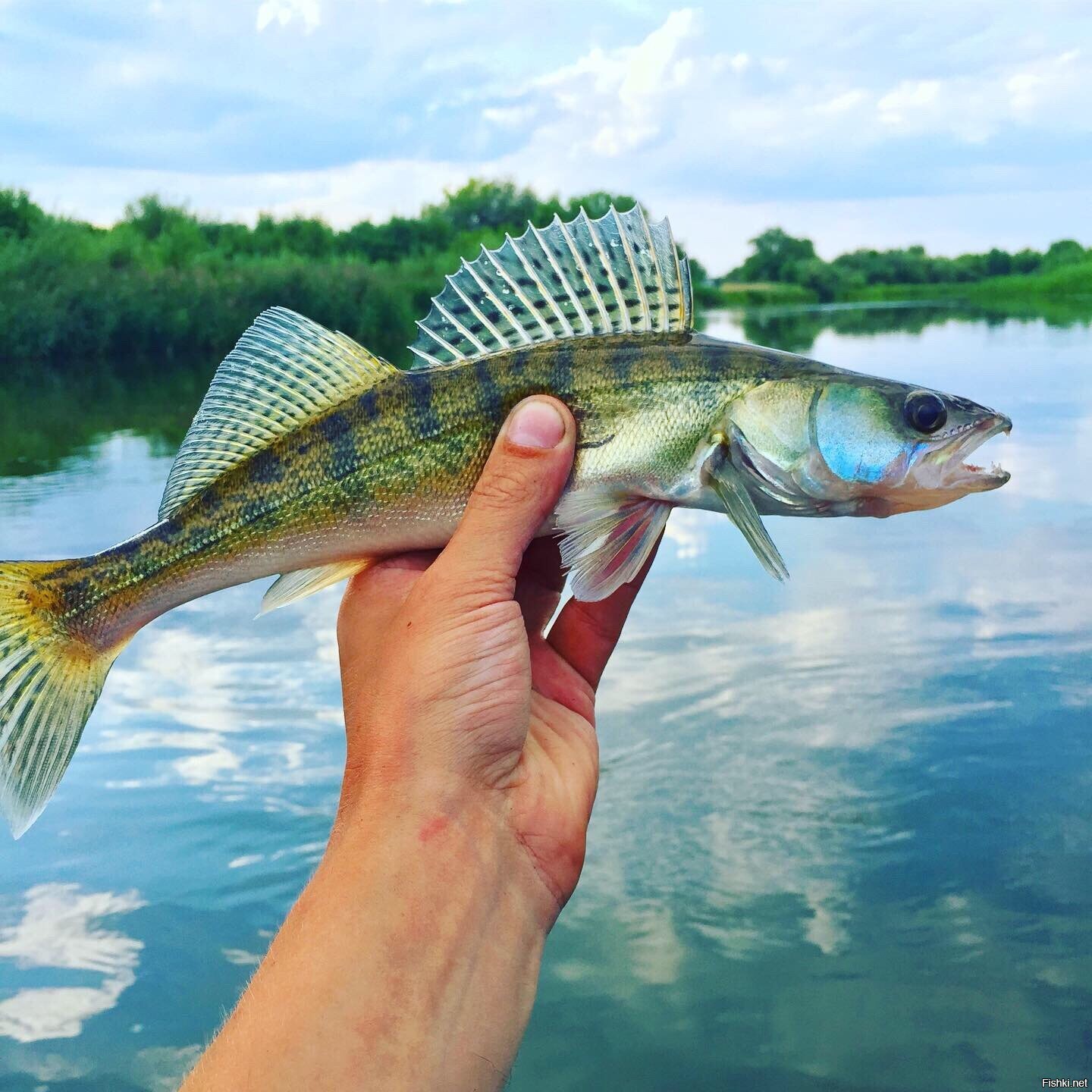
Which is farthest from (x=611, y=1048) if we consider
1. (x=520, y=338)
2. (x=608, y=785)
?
(x=520, y=338)

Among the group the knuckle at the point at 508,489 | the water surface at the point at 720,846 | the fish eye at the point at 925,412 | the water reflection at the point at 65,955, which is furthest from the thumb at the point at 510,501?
the water reflection at the point at 65,955

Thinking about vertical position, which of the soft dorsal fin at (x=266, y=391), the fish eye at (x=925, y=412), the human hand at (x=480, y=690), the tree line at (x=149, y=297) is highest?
the tree line at (x=149, y=297)

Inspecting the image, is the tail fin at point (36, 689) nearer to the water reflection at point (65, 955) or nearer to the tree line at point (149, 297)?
the water reflection at point (65, 955)

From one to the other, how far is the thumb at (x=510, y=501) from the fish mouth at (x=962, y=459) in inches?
39.7

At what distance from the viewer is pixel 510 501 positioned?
284cm

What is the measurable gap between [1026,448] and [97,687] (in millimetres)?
16872

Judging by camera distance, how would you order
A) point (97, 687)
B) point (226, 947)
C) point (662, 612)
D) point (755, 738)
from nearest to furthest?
point (97, 687) → point (226, 947) → point (755, 738) → point (662, 612)

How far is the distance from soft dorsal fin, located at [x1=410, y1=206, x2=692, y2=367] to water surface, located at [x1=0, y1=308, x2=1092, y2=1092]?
3.89 metres

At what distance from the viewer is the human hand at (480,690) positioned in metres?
2.65

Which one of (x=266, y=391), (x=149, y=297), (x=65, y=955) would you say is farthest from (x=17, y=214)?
(x=266, y=391)

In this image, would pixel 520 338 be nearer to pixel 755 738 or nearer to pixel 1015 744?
pixel 755 738

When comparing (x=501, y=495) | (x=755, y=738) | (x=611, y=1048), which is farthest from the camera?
(x=755, y=738)

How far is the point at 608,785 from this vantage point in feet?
24.2

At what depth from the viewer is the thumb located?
278 cm
